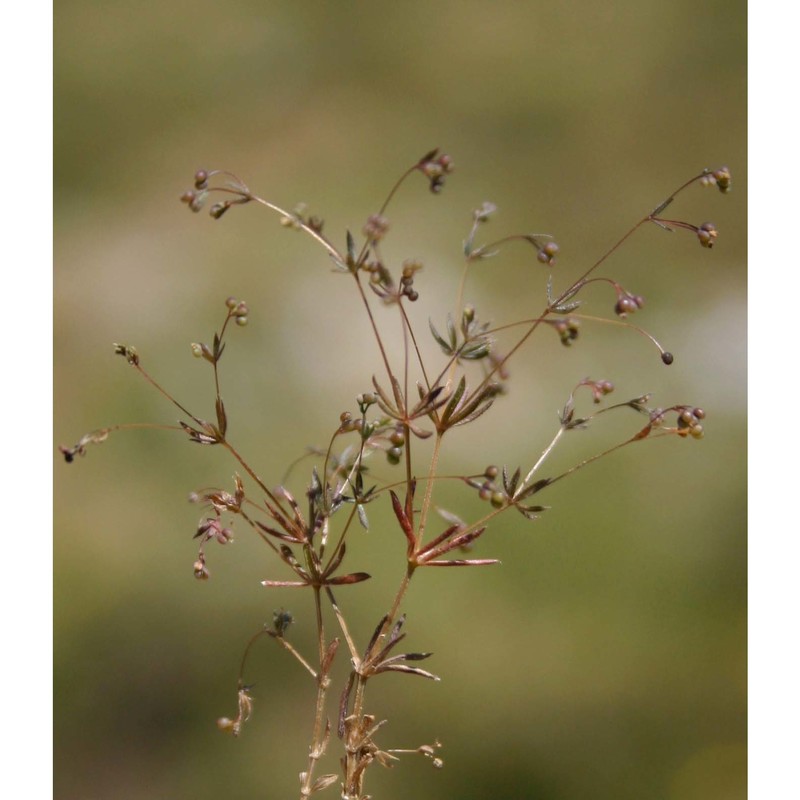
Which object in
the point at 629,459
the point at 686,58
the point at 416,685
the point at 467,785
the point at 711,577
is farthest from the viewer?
the point at 686,58

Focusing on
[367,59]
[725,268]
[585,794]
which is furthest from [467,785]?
[367,59]

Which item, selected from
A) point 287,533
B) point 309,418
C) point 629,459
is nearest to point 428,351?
point 309,418

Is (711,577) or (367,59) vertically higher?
(367,59)

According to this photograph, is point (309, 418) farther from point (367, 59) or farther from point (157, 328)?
point (367, 59)

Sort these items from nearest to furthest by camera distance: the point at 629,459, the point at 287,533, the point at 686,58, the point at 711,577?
the point at 287,533 → the point at 711,577 → the point at 629,459 → the point at 686,58

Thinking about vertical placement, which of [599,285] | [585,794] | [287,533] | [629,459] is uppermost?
[599,285]

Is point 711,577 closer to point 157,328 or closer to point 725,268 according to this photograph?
point 725,268

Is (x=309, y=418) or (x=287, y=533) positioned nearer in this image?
(x=287, y=533)
